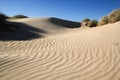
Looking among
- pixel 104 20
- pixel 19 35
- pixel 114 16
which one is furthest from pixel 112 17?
pixel 19 35

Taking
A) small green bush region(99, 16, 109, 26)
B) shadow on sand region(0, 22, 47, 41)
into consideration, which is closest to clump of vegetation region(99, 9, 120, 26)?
small green bush region(99, 16, 109, 26)

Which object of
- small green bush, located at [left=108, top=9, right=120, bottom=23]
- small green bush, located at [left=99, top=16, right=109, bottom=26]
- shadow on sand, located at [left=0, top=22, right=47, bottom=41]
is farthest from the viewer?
small green bush, located at [left=99, top=16, right=109, bottom=26]

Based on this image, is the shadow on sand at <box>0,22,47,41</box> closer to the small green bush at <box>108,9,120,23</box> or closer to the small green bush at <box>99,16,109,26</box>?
the small green bush at <box>99,16,109,26</box>

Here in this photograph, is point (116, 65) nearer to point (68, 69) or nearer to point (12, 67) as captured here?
point (68, 69)

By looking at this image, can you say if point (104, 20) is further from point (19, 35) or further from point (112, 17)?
point (19, 35)

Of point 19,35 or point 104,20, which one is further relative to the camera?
point 104,20

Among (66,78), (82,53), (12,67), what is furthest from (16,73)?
(82,53)

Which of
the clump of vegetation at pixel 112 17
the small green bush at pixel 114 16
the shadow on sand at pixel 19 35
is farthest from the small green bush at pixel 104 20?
the shadow on sand at pixel 19 35

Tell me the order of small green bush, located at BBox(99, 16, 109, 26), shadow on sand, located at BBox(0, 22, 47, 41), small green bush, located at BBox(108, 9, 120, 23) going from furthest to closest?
small green bush, located at BBox(99, 16, 109, 26) < small green bush, located at BBox(108, 9, 120, 23) < shadow on sand, located at BBox(0, 22, 47, 41)

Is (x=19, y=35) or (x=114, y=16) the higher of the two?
(x=114, y=16)

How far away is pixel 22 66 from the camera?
11.3 ft

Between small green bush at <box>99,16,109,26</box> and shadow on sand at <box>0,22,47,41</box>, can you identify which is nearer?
shadow on sand at <box>0,22,47,41</box>

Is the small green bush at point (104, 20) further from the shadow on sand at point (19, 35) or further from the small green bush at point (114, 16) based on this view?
the shadow on sand at point (19, 35)

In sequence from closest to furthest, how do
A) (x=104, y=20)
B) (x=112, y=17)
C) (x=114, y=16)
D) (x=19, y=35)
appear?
(x=19, y=35) < (x=114, y=16) < (x=112, y=17) < (x=104, y=20)
